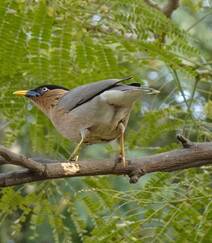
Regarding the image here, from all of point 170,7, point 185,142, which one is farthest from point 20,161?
point 170,7

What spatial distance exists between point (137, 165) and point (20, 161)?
0.60 m

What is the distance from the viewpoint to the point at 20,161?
9.05ft

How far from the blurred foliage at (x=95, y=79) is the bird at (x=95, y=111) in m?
0.16

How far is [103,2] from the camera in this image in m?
3.86

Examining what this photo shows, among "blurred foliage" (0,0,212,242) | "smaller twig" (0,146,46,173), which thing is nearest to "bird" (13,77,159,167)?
"blurred foliage" (0,0,212,242)

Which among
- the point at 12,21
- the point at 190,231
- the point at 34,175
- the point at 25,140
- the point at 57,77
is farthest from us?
the point at 25,140

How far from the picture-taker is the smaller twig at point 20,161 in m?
2.70

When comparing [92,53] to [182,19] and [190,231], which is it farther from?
[182,19]

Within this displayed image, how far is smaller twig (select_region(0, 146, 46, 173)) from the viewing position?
8.87ft

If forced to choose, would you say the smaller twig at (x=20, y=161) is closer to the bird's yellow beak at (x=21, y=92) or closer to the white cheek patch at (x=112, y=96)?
the white cheek patch at (x=112, y=96)

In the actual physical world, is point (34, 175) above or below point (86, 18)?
below

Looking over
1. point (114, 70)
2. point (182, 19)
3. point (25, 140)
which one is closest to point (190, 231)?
point (114, 70)

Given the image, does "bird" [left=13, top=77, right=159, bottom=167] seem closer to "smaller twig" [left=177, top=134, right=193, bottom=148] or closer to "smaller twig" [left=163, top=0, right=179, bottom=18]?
"smaller twig" [left=177, top=134, right=193, bottom=148]

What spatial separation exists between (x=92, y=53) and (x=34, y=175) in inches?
43.5
